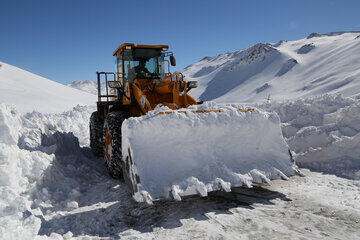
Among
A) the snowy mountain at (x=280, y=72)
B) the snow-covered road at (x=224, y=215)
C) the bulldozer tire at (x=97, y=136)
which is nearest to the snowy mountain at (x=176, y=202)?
the snow-covered road at (x=224, y=215)

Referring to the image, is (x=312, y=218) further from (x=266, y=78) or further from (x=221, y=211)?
(x=266, y=78)

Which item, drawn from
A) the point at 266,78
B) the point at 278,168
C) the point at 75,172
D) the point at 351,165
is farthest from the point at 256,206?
the point at 266,78

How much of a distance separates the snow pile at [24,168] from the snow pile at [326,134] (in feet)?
17.1

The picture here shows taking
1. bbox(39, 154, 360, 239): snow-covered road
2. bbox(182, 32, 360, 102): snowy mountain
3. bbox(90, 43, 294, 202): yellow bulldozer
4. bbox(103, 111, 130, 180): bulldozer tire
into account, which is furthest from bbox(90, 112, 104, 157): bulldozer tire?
bbox(182, 32, 360, 102): snowy mountain

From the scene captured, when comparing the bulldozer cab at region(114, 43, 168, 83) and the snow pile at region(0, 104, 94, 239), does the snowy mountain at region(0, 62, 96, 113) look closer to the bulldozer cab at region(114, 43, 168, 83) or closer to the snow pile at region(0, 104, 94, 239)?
the snow pile at region(0, 104, 94, 239)

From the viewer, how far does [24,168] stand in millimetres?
4352

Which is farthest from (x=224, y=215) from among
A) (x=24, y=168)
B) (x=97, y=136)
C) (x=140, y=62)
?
(x=97, y=136)

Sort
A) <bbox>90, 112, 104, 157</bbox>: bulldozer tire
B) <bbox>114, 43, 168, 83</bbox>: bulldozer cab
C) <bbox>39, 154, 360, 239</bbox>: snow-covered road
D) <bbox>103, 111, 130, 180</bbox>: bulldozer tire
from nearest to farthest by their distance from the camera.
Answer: <bbox>39, 154, 360, 239</bbox>: snow-covered road < <bbox>103, 111, 130, 180</bbox>: bulldozer tire < <bbox>114, 43, 168, 83</bbox>: bulldozer cab < <bbox>90, 112, 104, 157</bbox>: bulldozer tire

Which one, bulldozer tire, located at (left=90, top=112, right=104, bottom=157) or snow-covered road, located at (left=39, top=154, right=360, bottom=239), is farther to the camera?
bulldozer tire, located at (left=90, top=112, right=104, bottom=157)

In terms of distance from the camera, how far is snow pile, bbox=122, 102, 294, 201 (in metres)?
3.49

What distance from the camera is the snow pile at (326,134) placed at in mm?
5348

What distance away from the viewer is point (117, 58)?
6605 mm

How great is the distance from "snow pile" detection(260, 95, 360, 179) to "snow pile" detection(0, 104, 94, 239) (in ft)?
17.1

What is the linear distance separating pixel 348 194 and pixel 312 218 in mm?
1222
